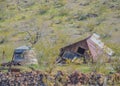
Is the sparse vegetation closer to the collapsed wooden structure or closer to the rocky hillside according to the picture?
the rocky hillside

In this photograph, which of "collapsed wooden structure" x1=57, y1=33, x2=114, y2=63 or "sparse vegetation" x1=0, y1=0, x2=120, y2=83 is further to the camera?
"collapsed wooden structure" x1=57, y1=33, x2=114, y2=63

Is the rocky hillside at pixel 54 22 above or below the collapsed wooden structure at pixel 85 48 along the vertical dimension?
below

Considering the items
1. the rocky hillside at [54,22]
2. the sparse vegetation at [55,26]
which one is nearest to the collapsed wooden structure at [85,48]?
the rocky hillside at [54,22]

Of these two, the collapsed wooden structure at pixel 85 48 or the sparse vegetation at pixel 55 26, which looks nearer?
the sparse vegetation at pixel 55 26

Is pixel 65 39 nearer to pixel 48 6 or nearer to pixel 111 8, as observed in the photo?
pixel 111 8

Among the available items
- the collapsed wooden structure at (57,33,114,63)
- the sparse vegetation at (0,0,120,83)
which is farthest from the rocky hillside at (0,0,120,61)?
the collapsed wooden structure at (57,33,114,63)

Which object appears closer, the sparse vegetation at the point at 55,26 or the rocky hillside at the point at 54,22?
the sparse vegetation at the point at 55,26

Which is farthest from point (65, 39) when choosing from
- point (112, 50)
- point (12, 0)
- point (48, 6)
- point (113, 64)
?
point (12, 0)

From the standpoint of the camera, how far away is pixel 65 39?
194 ft

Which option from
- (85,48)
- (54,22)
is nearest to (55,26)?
(54,22)

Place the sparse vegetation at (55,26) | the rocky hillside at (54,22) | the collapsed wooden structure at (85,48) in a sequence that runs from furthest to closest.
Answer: the rocky hillside at (54,22) → the collapsed wooden structure at (85,48) → the sparse vegetation at (55,26)

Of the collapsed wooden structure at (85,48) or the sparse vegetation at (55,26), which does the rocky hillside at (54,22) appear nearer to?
the sparse vegetation at (55,26)

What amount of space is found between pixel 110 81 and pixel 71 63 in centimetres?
995

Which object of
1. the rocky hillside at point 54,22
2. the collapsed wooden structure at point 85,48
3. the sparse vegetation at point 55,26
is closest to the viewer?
the sparse vegetation at point 55,26
